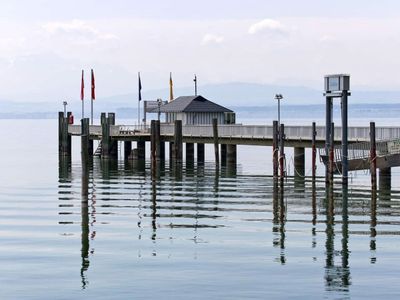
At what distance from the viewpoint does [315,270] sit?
1362 inches

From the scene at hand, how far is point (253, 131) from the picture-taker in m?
77.2

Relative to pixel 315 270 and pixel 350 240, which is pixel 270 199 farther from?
pixel 315 270

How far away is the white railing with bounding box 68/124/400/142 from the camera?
215 ft

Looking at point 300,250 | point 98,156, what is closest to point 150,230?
point 300,250

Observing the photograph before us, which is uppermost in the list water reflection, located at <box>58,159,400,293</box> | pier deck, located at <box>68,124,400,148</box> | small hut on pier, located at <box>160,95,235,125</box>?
small hut on pier, located at <box>160,95,235,125</box>

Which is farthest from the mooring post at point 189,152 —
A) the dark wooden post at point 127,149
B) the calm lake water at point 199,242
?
Answer: the calm lake water at point 199,242

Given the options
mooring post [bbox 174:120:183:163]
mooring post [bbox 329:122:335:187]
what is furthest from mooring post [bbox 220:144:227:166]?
mooring post [bbox 329:122:335:187]

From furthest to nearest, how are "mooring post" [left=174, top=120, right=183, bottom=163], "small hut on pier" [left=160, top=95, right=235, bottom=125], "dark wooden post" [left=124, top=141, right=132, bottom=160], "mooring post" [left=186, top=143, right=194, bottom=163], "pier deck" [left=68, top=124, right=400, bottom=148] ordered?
"dark wooden post" [left=124, top=141, right=132, bottom=160] → "small hut on pier" [left=160, top=95, right=235, bottom=125] → "mooring post" [left=186, top=143, right=194, bottom=163] → "mooring post" [left=174, top=120, right=183, bottom=163] → "pier deck" [left=68, top=124, right=400, bottom=148]

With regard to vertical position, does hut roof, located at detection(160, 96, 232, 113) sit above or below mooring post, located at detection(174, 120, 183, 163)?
above

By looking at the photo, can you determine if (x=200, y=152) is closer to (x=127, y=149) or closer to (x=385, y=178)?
(x=127, y=149)

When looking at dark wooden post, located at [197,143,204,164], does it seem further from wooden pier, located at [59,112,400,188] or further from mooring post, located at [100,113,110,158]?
mooring post, located at [100,113,110,158]

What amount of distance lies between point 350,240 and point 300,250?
3.22m

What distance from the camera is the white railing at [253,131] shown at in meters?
65.6

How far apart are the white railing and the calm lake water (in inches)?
131
